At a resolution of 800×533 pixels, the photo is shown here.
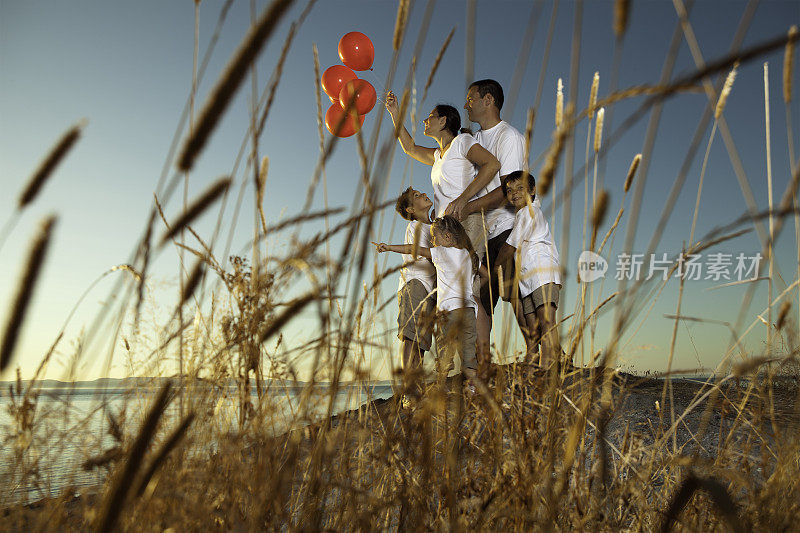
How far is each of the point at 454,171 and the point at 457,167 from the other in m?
0.04

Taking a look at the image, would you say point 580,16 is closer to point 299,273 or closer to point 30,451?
point 299,273

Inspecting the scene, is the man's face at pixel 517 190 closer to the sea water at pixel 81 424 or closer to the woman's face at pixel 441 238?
the sea water at pixel 81 424

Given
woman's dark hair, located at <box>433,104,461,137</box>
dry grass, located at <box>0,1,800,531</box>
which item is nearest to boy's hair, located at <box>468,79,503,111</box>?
woman's dark hair, located at <box>433,104,461,137</box>

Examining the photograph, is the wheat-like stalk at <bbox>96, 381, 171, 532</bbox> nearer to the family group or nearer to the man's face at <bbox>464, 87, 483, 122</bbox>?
the family group

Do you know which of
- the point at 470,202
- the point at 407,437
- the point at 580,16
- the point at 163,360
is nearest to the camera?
the point at 580,16

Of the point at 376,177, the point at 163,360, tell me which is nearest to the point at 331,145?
the point at 376,177

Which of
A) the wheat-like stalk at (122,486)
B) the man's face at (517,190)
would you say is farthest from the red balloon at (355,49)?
the wheat-like stalk at (122,486)

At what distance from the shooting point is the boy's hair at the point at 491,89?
9.12ft

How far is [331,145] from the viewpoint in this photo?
0.68 meters

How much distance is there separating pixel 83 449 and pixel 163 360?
20 cm

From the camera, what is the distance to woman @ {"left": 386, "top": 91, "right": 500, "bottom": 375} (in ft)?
8.50

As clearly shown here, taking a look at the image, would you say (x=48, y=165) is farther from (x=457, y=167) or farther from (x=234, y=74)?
(x=457, y=167)

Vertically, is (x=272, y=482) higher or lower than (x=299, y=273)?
lower

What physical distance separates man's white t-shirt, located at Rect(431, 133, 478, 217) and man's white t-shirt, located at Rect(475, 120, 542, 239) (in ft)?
0.33
